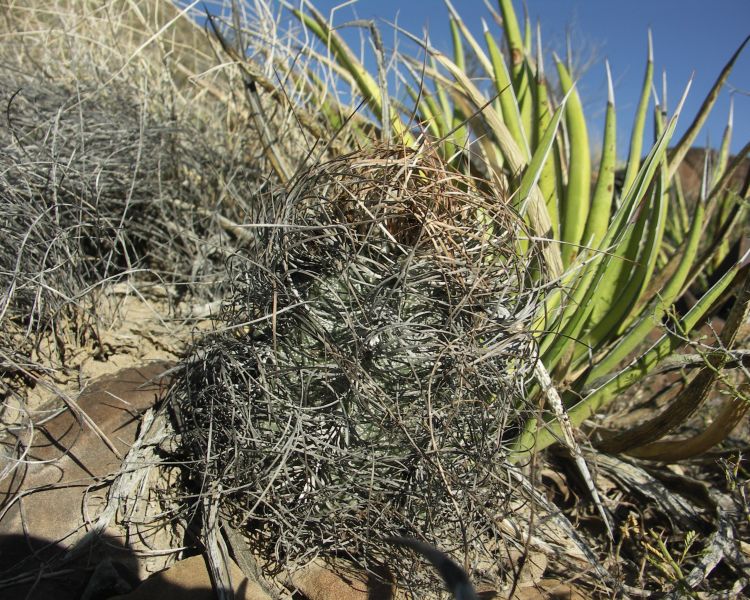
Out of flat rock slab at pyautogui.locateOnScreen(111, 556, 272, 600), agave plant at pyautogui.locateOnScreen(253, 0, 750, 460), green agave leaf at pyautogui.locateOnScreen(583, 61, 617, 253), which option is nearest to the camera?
flat rock slab at pyautogui.locateOnScreen(111, 556, 272, 600)

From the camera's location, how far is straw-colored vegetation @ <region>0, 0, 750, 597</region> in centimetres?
127

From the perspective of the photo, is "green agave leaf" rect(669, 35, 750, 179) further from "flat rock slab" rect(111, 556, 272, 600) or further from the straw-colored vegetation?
"flat rock slab" rect(111, 556, 272, 600)

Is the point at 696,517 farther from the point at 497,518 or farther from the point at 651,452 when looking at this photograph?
the point at 497,518

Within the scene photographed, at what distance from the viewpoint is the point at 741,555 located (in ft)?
5.01

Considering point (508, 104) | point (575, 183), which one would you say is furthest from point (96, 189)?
point (575, 183)

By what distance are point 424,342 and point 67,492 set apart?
36.3 inches

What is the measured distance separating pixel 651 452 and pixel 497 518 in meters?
0.73

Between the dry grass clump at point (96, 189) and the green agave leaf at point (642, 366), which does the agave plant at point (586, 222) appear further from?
the dry grass clump at point (96, 189)

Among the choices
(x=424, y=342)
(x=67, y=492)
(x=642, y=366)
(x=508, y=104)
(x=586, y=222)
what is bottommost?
(x=67, y=492)

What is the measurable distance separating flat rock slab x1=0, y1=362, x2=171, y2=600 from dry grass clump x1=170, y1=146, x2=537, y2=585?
0.25 meters

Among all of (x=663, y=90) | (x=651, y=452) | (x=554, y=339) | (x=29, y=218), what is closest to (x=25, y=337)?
(x=29, y=218)

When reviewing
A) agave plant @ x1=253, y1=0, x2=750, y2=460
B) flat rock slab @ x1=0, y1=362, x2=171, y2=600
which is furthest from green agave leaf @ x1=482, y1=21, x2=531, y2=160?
flat rock slab @ x1=0, y1=362, x2=171, y2=600

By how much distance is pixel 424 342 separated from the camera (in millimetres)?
1314

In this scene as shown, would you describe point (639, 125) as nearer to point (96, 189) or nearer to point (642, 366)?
point (642, 366)
